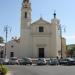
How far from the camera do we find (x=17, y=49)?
77.1m

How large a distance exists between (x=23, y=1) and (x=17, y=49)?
13.9 m

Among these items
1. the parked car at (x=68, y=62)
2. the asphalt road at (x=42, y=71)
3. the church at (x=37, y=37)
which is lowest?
the asphalt road at (x=42, y=71)

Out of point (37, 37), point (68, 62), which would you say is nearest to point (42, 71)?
point (68, 62)

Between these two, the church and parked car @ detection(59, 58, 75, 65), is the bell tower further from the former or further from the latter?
parked car @ detection(59, 58, 75, 65)

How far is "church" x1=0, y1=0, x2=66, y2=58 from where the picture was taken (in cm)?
7444

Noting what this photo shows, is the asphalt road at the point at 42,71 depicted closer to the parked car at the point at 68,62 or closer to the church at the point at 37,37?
the parked car at the point at 68,62

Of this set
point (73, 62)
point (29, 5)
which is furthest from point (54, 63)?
point (29, 5)

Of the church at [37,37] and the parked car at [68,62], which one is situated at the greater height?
the church at [37,37]

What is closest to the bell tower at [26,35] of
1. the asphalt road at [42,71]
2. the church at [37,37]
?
the church at [37,37]

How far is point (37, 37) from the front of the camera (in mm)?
74688

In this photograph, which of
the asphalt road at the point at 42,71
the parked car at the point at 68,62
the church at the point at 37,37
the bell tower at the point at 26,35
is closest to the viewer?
the asphalt road at the point at 42,71

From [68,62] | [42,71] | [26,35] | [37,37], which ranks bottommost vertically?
[42,71]

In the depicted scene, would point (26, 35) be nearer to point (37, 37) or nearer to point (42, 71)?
point (37, 37)

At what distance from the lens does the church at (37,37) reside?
7444cm
